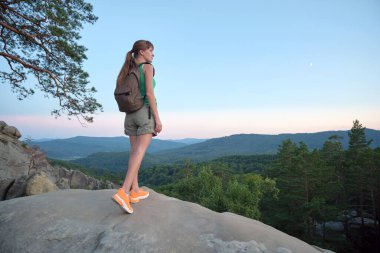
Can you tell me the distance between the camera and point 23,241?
11.8ft

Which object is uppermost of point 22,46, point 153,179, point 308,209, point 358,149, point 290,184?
point 22,46

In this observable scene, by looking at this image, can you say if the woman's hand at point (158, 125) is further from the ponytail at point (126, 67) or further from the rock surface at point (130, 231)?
the rock surface at point (130, 231)

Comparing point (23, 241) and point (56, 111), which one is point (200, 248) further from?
point (56, 111)

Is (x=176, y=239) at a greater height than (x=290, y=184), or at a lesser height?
greater

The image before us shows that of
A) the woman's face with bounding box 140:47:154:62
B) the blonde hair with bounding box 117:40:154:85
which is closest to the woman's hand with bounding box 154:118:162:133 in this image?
the blonde hair with bounding box 117:40:154:85

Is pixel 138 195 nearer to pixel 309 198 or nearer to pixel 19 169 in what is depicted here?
pixel 19 169

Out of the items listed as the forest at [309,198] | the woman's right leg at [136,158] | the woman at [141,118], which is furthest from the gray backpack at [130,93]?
the forest at [309,198]

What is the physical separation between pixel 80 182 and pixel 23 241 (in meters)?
22.9

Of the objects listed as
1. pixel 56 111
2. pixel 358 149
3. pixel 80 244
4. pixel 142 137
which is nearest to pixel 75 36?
pixel 56 111

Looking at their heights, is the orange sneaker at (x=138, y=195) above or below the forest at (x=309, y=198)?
above

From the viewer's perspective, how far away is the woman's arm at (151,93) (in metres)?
3.91

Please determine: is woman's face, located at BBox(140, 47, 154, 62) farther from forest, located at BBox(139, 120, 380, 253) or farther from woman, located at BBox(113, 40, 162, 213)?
forest, located at BBox(139, 120, 380, 253)

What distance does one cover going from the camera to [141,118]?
4012 millimetres

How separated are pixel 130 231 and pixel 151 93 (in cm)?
188
